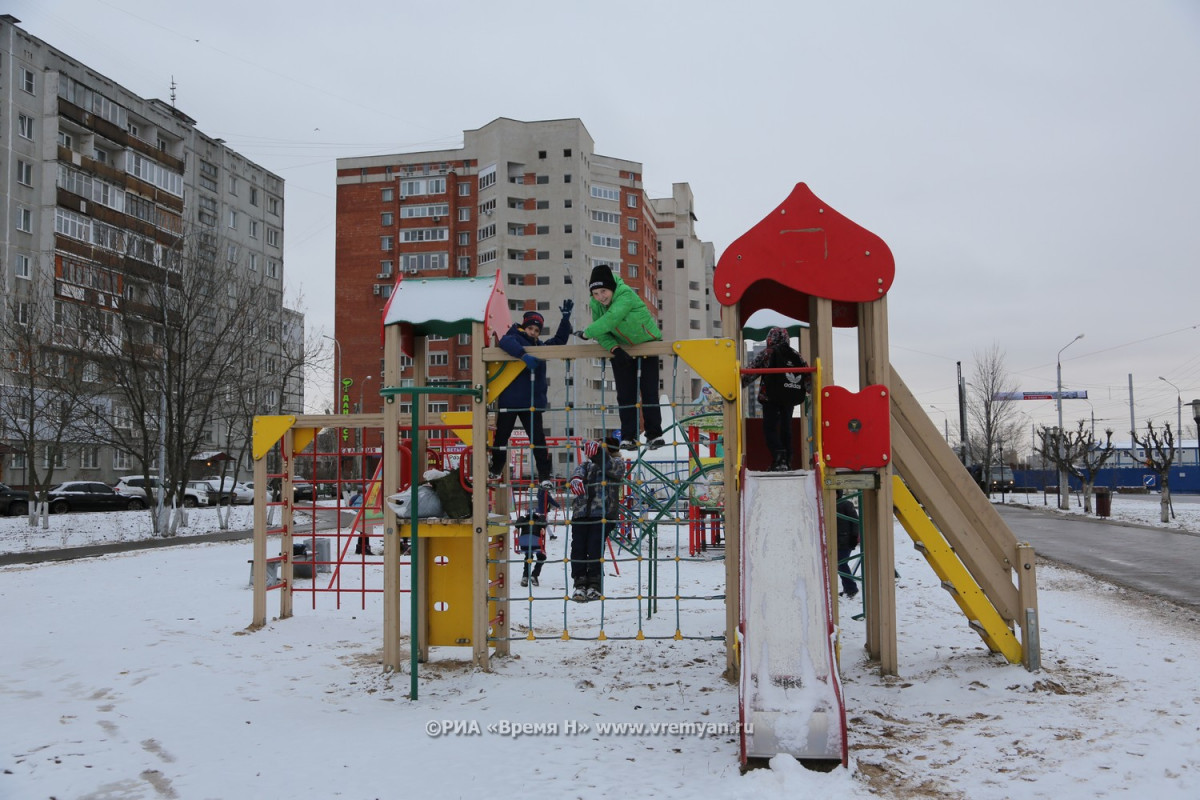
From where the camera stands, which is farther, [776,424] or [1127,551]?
[1127,551]

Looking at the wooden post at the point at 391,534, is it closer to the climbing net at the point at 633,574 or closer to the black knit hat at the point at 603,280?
the climbing net at the point at 633,574

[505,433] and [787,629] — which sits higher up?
[505,433]

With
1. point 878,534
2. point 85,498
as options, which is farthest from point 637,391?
point 85,498

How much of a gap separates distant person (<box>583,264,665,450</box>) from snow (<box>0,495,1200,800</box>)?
6.44 ft

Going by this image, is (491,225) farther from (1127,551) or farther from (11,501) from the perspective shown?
(1127,551)

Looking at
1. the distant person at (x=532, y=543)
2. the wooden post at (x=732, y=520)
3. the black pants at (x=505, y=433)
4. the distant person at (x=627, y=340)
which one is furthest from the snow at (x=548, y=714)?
the distant person at (x=627, y=340)

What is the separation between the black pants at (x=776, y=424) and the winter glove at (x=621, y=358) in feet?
4.20

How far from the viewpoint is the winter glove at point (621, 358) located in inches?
271

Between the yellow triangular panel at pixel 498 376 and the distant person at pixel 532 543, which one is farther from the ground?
the yellow triangular panel at pixel 498 376

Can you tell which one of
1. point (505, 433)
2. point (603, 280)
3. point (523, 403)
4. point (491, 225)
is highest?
point (491, 225)

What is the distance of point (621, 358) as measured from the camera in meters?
6.93

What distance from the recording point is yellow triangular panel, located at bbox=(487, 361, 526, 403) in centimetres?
708

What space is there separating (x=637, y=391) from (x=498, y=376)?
44.5 inches

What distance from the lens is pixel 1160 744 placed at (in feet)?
15.4
